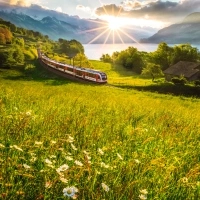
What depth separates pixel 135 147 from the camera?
4559mm

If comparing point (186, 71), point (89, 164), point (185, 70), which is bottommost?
point (186, 71)

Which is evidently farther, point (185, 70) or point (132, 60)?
point (132, 60)

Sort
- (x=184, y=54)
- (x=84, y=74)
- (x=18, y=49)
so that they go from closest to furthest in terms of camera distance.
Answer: (x=84, y=74)
(x=18, y=49)
(x=184, y=54)

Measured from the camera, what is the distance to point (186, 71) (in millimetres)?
86188

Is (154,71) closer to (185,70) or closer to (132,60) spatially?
(185,70)

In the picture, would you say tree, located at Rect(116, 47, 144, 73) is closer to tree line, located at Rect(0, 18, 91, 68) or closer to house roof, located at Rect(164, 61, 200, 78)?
tree line, located at Rect(0, 18, 91, 68)

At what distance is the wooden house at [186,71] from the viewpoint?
3330 inches

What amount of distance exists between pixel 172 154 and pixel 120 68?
397 feet

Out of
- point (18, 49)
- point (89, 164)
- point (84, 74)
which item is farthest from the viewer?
point (18, 49)

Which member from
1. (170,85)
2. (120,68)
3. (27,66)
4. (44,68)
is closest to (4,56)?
(27,66)

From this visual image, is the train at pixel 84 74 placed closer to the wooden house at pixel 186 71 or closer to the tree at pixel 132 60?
the wooden house at pixel 186 71

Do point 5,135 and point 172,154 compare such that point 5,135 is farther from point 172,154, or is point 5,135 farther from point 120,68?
point 120,68

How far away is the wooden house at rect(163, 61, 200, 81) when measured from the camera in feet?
278

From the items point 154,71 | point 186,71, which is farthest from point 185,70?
point 154,71
